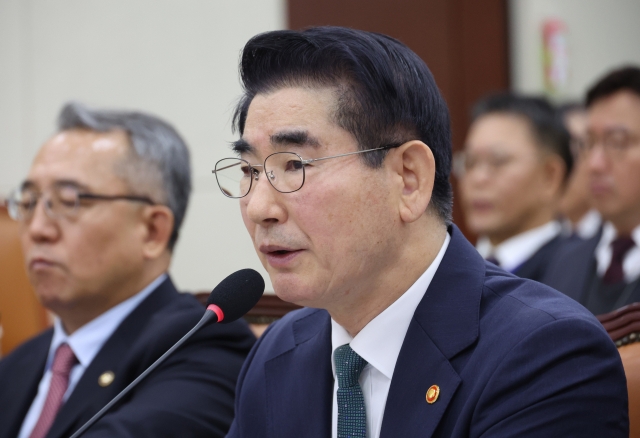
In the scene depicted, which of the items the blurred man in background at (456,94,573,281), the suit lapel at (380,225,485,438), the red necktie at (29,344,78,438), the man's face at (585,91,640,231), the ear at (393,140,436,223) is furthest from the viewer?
the blurred man in background at (456,94,573,281)

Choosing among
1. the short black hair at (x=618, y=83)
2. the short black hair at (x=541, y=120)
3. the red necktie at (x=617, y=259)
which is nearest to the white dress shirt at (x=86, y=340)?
the red necktie at (x=617, y=259)

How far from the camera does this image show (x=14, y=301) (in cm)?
276


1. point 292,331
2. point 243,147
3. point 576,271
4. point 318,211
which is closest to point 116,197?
point 292,331

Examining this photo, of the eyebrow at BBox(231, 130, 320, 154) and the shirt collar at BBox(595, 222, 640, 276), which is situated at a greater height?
the eyebrow at BBox(231, 130, 320, 154)

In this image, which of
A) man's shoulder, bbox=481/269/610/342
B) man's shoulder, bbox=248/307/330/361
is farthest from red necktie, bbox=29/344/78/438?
man's shoulder, bbox=481/269/610/342

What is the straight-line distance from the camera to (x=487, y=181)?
335cm

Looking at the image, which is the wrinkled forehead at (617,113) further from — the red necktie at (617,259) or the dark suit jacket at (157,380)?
the dark suit jacket at (157,380)

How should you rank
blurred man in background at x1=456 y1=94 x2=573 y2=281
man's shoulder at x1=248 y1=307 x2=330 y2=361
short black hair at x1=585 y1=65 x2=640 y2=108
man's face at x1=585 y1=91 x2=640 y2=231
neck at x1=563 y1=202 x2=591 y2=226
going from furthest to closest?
neck at x1=563 y1=202 x2=591 y2=226 → blurred man in background at x1=456 y1=94 x2=573 y2=281 → short black hair at x1=585 y1=65 x2=640 y2=108 → man's face at x1=585 y1=91 x2=640 y2=231 → man's shoulder at x1=248 y1=307 x2=330 y2=361

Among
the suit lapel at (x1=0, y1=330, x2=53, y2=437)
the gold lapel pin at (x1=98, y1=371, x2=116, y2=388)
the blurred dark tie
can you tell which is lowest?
the blurred dark tie

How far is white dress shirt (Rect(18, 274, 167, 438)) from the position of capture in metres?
1.97

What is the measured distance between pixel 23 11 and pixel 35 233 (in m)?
2.81

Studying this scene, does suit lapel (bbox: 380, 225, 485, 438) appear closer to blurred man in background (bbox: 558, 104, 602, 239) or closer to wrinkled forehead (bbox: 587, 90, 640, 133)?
wrinkled forehead (bbox: 587, 90, 640, 133)

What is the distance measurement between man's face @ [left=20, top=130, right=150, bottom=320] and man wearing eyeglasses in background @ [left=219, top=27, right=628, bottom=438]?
30.0 inches

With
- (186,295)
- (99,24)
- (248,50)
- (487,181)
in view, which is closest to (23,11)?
(99,24)
